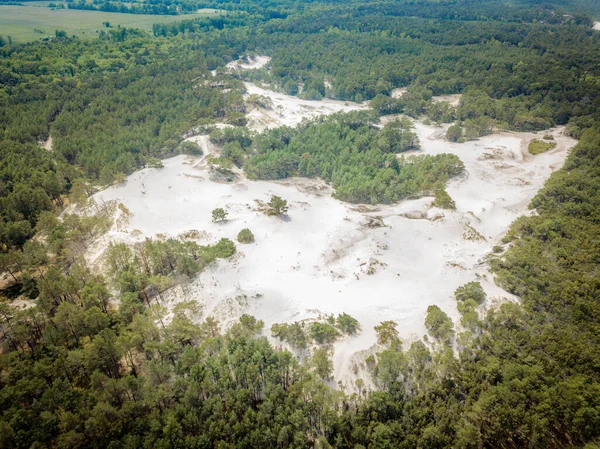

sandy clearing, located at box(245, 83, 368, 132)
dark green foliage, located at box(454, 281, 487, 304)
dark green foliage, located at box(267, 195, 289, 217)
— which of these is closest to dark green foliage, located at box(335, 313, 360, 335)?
dark green foliage, located at box(454, 281, 487, 304)

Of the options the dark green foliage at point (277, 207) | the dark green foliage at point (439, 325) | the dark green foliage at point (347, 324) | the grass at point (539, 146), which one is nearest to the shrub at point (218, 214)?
the dark green foliage at point (277, 207)

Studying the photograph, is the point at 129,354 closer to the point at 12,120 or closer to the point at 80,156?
the point at 80,156

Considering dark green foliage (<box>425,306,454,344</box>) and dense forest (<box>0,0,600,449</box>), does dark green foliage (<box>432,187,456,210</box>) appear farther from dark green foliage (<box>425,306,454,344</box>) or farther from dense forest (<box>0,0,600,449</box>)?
dark green foliage (<box>425,306,454,344</box>)

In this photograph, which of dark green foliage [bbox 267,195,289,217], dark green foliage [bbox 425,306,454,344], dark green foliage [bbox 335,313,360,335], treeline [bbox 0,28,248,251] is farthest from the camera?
treeline [bbox 0,28,248,251]

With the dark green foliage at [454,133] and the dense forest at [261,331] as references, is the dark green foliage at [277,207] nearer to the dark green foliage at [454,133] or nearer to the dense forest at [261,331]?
the dense forest at [261,331]

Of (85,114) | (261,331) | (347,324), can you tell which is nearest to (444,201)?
(347,324)
